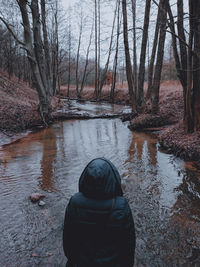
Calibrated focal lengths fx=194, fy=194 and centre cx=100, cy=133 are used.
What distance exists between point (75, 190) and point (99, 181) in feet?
10.8

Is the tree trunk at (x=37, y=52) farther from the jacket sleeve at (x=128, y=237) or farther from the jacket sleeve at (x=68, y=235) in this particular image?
the jacket sleeve at (x=128, y=237)

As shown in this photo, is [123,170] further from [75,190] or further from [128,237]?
[128,237]

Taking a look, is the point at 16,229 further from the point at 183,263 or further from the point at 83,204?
the point at 183,263

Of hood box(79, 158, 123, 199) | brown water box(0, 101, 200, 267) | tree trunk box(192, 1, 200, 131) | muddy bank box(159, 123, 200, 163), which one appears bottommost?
brown water box(0, 101, 200, 267)

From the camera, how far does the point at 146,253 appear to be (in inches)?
114

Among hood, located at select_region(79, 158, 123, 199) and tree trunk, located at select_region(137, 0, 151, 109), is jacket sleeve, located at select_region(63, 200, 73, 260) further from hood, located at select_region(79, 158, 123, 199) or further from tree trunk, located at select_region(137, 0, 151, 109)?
tree trunk, located at select_region(137, 0, 151, 109)

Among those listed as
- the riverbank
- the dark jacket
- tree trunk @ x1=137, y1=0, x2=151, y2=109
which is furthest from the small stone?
tree trunk @ x1=137, y1=0, x2=151, y2=109

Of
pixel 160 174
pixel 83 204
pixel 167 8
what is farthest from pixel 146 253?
pixel 167 8

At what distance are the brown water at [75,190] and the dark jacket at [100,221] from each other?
4.38 ft

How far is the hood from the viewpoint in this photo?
63.3 inches

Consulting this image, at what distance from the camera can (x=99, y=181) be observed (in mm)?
1604

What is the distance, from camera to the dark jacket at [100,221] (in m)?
1.62

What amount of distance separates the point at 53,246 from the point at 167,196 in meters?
2.65

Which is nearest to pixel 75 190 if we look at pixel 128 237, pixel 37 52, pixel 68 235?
pixel 68 235
